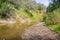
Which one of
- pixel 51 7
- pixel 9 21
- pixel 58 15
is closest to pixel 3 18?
pixel 9 21

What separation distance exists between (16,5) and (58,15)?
1057 inches

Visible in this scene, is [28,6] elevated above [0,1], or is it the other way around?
[0,1]

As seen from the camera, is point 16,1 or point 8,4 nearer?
point 8,4

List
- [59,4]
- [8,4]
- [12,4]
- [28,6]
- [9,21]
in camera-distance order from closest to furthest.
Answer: [59,4] < [9,21] < [8,4] < [12,4] < [28,6]

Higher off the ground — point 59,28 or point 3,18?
point 59,28

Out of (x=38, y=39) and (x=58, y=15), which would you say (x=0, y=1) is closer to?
(x=58, y=15)

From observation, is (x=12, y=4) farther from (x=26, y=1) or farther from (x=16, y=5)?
(x=26, y=1)

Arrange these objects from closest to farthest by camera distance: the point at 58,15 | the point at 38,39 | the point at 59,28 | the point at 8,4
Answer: the point at 38,39, the point at 59,28, the point at 58,15, the point at 8,4

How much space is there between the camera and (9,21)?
48094mm

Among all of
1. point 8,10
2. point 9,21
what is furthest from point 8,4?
point 9,21

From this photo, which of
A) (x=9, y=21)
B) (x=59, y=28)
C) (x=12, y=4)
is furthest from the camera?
(x=12, y=4)

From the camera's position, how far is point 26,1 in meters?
70.5

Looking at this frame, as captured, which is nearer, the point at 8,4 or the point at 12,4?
the point at 8,4

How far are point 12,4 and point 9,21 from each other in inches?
356
